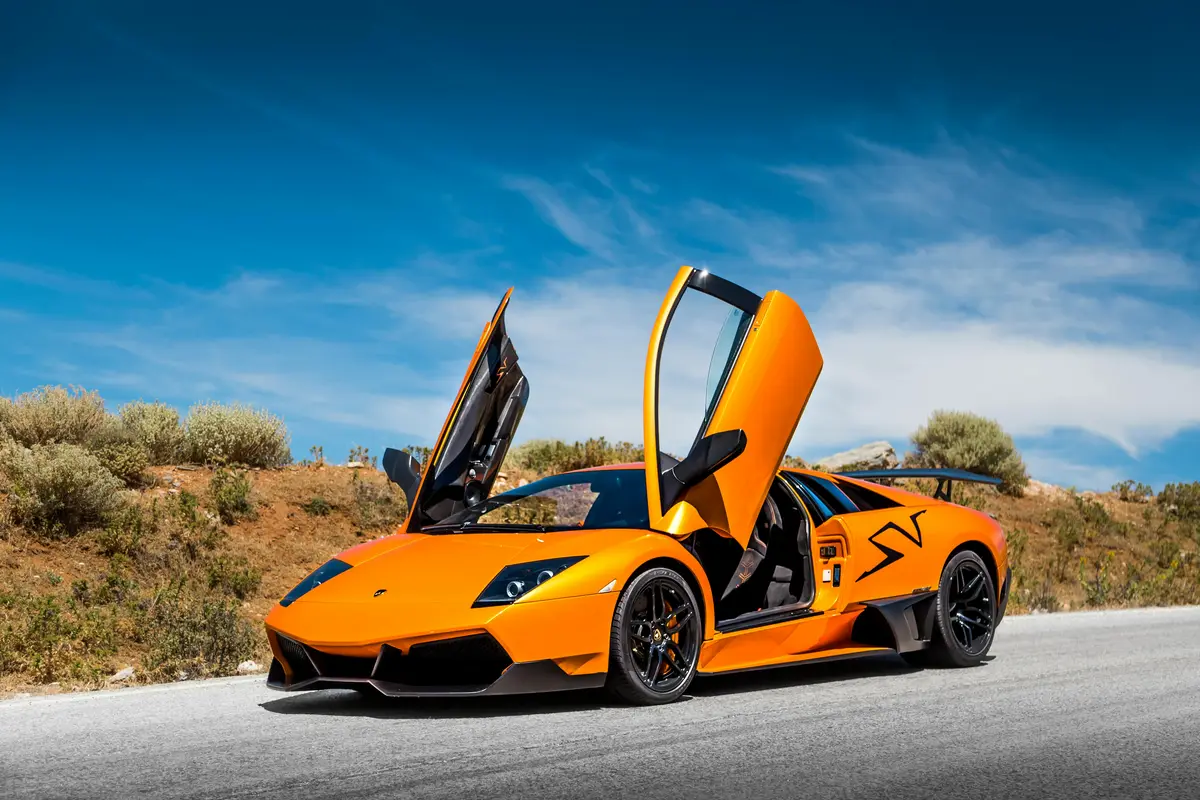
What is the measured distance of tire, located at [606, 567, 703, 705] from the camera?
5996 mm

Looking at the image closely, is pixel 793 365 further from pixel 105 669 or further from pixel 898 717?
pixel 105 669

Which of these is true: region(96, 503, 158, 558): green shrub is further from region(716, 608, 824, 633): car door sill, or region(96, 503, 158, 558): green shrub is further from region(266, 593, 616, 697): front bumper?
region(716, 608, 824, 633): car door sill

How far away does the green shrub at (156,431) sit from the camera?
55.5 ft

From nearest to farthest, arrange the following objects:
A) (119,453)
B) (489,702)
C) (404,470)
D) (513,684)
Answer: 1. (513,684)
2. (489,702)
3. (404,470)
4. (119,453)

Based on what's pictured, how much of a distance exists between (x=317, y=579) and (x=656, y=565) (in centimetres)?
194

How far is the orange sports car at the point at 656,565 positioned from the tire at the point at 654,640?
0.01m

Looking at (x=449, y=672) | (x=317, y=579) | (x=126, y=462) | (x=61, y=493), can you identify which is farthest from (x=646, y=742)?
(x=126, y=462)

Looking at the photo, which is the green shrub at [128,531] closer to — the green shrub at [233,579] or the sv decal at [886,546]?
the green shrub at [233,579]

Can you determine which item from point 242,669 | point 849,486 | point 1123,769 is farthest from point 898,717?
point 242,669

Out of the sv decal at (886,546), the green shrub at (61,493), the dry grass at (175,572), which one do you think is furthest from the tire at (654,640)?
the green shrub at (61,493)

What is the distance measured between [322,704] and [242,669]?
3119 mm

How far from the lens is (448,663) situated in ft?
19.1

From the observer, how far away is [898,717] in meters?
5.98

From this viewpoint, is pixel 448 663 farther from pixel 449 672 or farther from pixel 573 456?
pixel 573 456
